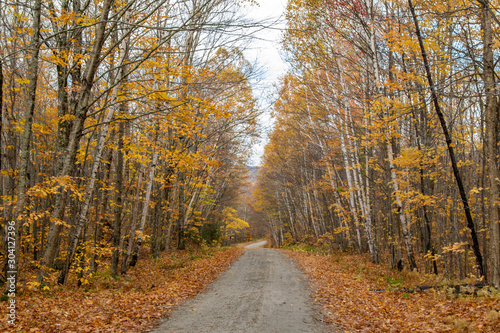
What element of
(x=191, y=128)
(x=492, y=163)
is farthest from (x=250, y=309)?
(x=492, y=163)

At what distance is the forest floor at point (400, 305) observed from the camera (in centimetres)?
500

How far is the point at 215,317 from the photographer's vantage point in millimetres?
5641

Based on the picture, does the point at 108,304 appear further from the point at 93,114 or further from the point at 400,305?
the point at 400,305

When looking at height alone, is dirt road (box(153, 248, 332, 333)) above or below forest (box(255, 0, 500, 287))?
below

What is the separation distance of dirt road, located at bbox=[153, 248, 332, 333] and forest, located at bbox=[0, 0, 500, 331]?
0.65m

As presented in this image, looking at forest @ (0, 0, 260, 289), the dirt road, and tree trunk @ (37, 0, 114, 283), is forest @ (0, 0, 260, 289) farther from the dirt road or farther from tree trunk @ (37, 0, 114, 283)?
the dirt road

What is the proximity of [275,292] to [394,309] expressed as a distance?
9.03ft

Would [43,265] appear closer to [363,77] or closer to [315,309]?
[315,309]

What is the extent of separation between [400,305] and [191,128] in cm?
627

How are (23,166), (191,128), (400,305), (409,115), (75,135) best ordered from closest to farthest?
(23,166) → (75,135) → (400,305) → (191,128) → (409,115)

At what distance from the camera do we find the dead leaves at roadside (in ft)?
15.6

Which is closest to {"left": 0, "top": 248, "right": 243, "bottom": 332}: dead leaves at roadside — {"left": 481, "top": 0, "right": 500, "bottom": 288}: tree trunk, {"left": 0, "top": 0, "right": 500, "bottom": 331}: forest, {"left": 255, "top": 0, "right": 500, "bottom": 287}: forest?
{"left": 0, "top": 0, "right": 500, "bottom": 331}: forest

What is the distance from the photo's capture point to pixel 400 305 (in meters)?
6.53

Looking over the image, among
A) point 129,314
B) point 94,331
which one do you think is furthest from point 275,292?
point 94,331
